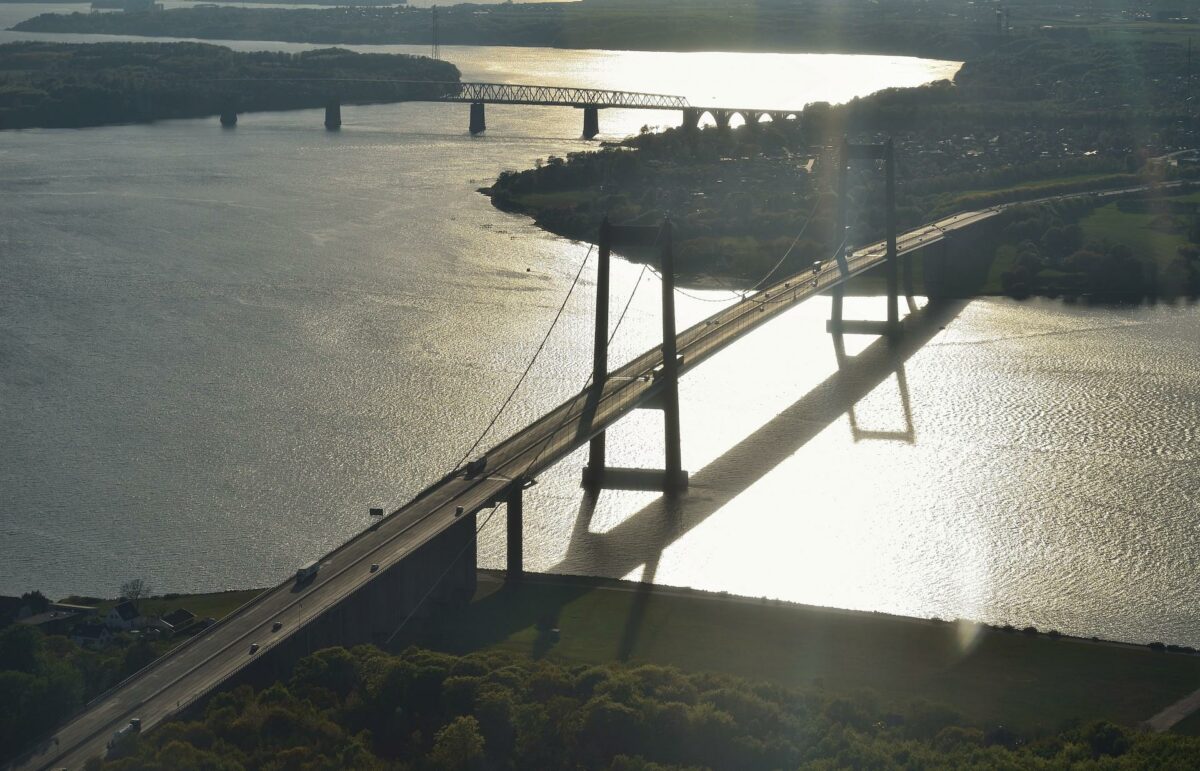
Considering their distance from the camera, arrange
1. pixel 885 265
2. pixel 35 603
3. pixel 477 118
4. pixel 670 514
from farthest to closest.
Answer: pixel 477 118, pixel 885 265, pixel 670 514, pixel 35 603

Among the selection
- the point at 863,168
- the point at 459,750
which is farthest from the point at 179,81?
the point at 459,750

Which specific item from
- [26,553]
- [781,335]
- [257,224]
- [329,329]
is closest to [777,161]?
[257,224]

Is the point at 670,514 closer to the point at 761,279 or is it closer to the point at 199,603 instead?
the point at 199,603

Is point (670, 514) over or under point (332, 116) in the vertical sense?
under

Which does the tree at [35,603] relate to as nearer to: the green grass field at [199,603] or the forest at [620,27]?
the green grass field at [199,603]

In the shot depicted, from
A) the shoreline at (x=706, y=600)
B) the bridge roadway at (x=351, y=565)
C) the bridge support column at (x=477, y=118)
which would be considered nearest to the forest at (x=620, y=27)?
the bridge support column at (x=477, y=118)

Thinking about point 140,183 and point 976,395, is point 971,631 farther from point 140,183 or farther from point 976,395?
point 140,183

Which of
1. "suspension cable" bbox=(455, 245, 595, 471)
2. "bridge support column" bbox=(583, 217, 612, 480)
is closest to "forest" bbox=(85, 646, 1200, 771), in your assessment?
"suspension cable" bbox=(455, 245, 595, 471)
